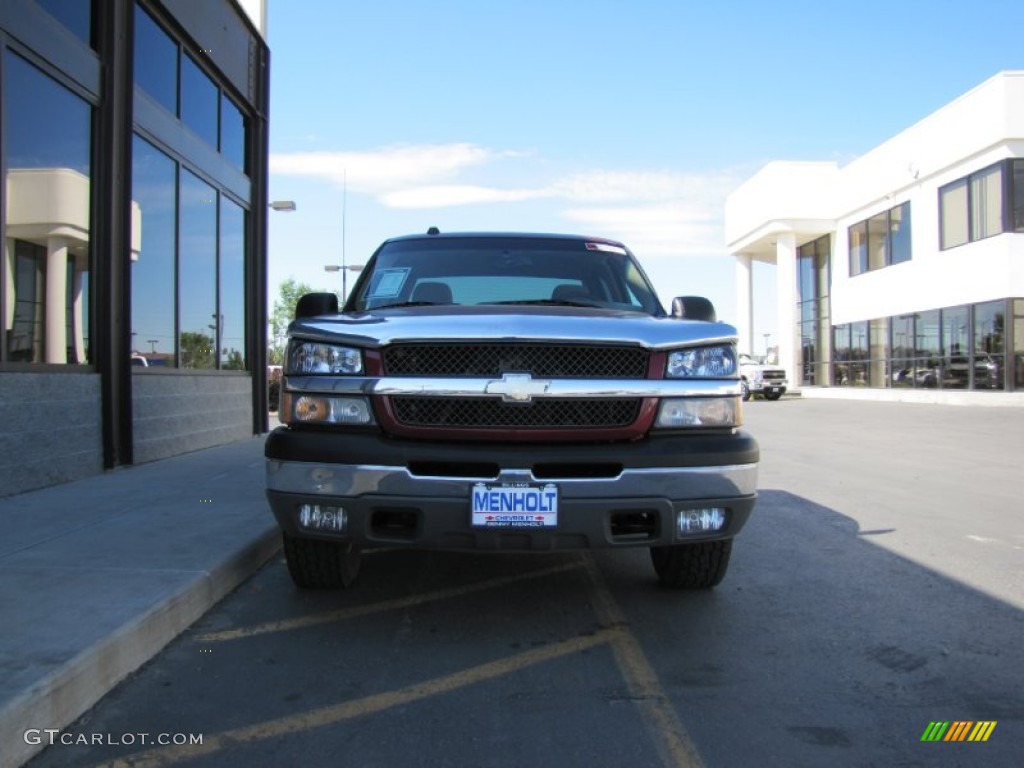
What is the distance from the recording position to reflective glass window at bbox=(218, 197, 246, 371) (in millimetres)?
11422

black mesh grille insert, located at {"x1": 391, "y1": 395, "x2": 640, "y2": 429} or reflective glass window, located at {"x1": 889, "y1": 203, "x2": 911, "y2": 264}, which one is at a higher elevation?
reflective glass window, located at {"x1": 889, "y1": 203, "x2": 911, "y2": 264}

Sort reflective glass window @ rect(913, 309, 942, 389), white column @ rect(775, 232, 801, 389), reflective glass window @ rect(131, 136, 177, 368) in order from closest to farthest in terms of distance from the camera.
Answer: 1. reflective glass window @ rect(131, 136, 177, 368)
2. reflective glass window @ rect(913, 309, 942, 389)
3. white column @ rect(775, 232, 801, 389)

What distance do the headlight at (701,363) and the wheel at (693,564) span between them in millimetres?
940

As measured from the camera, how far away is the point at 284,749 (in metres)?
2.69

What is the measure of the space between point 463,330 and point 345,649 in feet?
4.93

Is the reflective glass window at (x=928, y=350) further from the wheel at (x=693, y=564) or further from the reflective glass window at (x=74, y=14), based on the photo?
the reflective glass window at (x=74, y=14)

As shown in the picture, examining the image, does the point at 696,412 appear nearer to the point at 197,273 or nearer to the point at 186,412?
the point at 186,412

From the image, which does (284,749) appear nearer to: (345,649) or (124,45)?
(345,649)

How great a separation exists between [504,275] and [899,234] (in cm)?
2702

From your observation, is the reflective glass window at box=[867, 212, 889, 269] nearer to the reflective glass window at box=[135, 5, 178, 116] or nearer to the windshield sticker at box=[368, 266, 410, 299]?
the reflective glass window at box=[135, 5, 178, 116]

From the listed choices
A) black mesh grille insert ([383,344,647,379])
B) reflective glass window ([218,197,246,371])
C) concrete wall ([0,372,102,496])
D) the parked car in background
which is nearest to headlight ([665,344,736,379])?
black mesh grille insert ([383,344,647,379])

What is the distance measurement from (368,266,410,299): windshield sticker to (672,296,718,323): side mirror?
1.66 meters

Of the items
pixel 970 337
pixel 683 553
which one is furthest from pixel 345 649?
pixel 970 337

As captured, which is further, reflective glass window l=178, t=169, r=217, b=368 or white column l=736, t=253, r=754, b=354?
white column l=736, t=253, r=754, b=354
